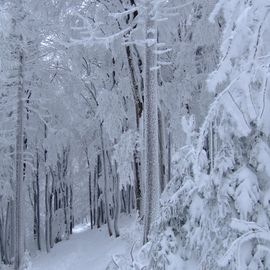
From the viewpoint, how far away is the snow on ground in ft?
56.2

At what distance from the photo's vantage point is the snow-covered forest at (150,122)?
8.91 feet

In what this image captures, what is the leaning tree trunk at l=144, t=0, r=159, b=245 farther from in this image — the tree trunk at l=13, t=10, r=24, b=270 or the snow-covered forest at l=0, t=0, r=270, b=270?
the tree trunk at l=13, t=10, r=24, b=270

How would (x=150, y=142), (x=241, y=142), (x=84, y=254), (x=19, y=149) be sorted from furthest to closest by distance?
1. (x=84, y=254)
2. (x=19, y=149)
3. (x=150, y=142)
4. (x=241, y=142)

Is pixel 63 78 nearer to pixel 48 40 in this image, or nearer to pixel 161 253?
pixel 48 40

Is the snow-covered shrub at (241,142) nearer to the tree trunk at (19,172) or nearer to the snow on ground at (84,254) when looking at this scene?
the snow on ground at (84,254)

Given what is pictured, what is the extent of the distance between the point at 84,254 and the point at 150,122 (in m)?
12.4

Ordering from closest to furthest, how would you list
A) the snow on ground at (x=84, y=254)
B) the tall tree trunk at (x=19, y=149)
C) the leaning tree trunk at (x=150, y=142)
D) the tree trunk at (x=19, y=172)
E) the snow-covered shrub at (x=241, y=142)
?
the snow-covered shrub at (x=241, y=142), the leaning tree trunk at (x=150, y=142), the tall tree trunk at (x=19, y=149), the tree trunk at (x=19, y=172), the snow on ground at (x=84, y=254)

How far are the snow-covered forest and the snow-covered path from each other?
0.40 ft

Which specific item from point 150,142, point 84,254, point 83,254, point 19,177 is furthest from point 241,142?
point 83,254

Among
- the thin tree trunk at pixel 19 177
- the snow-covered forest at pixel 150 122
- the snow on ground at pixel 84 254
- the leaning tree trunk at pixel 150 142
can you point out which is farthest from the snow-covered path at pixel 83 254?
the leaning tree trunk at pixel 150 142

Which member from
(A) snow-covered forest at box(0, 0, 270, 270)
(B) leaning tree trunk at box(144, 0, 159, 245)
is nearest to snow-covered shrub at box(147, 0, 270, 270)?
(A) snow-covered forest at box(0, 0, 270, 270)

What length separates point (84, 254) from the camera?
1972 cm

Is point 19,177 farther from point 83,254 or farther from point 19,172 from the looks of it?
point 83,254

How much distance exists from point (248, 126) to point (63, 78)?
17451 mm
